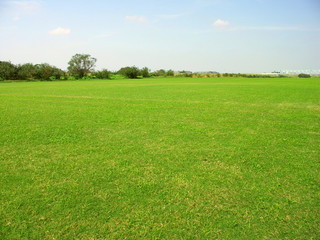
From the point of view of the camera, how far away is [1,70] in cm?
5284

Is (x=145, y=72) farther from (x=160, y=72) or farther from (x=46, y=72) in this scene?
(x=46, y=72)

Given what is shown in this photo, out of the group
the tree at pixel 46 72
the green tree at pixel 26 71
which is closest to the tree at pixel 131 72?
the tree at pixel 46 72

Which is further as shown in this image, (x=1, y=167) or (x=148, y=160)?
(x=148, y=160)

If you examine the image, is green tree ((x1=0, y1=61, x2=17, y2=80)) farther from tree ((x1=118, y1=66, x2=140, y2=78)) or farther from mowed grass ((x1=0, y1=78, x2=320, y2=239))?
mowed grass ((x1=0, y1=78, x2=320, y2=239))

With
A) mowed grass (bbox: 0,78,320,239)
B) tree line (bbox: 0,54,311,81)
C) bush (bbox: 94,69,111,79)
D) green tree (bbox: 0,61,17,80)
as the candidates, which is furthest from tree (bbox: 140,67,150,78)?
mowed grass (bbox: 0,78,320,239)

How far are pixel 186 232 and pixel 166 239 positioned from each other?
283 mm

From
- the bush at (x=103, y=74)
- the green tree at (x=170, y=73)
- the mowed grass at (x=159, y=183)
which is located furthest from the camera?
the green tree at (x=170, y=73)

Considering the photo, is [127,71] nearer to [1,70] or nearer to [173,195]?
[1,70]

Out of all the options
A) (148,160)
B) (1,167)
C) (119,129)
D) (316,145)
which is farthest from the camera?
(119,129)

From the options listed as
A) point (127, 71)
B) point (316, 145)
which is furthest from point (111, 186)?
point (127, 71)

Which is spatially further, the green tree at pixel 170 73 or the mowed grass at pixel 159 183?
the green tree at pixel 170 73

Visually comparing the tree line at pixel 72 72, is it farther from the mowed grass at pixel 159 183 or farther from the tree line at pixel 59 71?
the mowed grass at pixel 159 183

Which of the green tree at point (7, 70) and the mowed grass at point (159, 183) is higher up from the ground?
the green tree at point (7, 70)

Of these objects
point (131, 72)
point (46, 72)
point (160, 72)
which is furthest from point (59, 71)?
point (160, 72)
